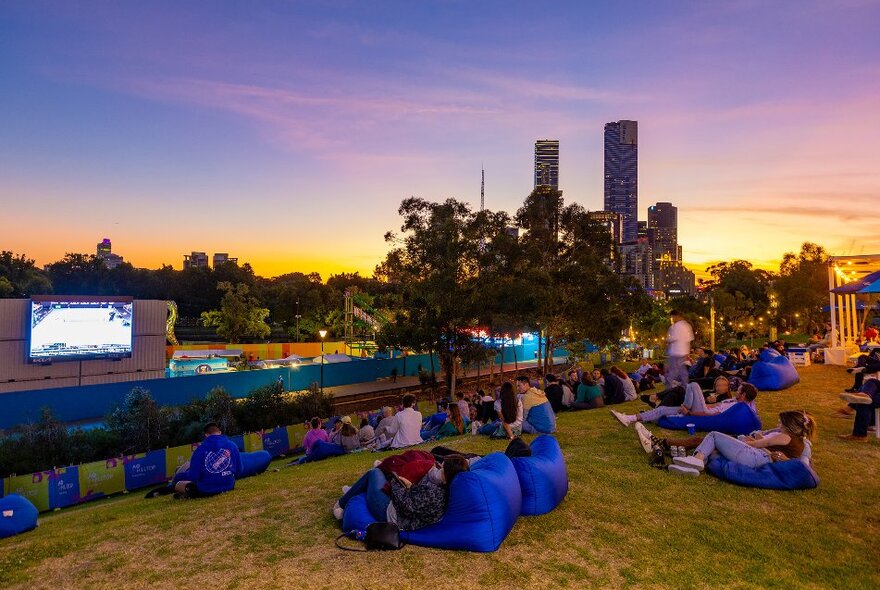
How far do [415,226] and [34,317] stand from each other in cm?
2110

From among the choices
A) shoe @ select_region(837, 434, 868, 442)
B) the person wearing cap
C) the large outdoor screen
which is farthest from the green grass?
the large outdoor screen

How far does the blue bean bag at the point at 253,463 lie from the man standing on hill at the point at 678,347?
9.57 m

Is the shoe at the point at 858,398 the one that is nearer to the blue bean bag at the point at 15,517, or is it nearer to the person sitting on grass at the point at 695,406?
the person sitting on grass at the point at 695,406

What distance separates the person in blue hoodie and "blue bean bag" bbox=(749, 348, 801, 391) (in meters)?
14.0

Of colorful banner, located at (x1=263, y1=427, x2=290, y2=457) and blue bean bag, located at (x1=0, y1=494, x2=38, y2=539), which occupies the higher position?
blue bean bag, located at (x1=0, y1=494, x2=38, y2=539)

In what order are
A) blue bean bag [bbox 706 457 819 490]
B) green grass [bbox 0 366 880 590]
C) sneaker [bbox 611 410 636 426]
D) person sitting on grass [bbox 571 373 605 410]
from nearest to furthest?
green grass [bbox 0 366 880 590] < blue bean bag [bbox 706 457 819 490] < sneaker [bbox 611 410 636 426] < person sitting on grass [bbox 571 373 605 410]

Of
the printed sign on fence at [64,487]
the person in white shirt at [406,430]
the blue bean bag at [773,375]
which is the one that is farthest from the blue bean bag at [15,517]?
the blue bean bag at [773,375]

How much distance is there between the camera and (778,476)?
24.3 feet

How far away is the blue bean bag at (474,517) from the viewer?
5.57 m

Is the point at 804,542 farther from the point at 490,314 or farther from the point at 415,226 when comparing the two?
the point at 415,226

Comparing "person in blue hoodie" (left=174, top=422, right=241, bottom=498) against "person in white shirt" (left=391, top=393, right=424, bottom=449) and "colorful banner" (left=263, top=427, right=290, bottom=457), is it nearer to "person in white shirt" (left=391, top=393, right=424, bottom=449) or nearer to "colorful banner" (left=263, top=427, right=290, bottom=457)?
"person in white shirt" (left=391, top=393, right=424, bottom=449)

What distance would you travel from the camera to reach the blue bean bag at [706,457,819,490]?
24.1ft

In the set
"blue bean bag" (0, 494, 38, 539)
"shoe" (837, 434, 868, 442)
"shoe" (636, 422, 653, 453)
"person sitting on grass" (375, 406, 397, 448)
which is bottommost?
"blue bean bag" (0, 494, 38, 539)

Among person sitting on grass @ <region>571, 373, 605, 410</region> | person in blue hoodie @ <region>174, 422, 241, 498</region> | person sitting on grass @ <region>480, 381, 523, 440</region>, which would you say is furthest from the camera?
person sitting on grass @ <region>571, 373, 605, 410</region>
